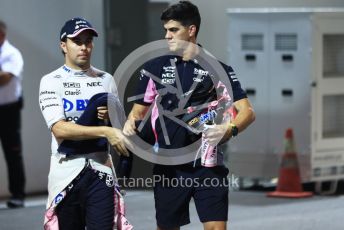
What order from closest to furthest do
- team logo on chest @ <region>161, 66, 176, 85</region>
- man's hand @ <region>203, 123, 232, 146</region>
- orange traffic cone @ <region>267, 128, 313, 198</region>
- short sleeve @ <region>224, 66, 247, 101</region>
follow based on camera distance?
man's hand @ <region>203, 123, 232, 146</region> → team logo on chest @ <region>161, 66, 176, 85</region> → short sleeve @ <region>224, 66, 247, 101</region> → orange traffic cone @ <region>267, 128, 313, 198</region>

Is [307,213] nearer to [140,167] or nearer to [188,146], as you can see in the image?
[140,167]

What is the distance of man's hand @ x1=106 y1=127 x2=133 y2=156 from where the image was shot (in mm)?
5992

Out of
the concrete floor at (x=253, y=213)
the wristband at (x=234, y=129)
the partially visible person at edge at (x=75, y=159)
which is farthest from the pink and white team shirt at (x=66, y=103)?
the concrete floor at (x=253, y=213)

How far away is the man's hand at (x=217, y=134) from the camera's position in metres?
6.53

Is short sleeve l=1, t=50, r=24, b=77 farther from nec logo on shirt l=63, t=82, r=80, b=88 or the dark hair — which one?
nec logo on shirt l=63, t=82, r=80, b=88

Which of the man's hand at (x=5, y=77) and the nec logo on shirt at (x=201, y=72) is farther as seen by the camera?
the man's hand at (x=5, y=77)

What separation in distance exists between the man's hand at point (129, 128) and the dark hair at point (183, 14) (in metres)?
0.81

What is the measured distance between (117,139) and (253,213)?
216 inches

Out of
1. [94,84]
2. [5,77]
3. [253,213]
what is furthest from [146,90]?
[5,77]

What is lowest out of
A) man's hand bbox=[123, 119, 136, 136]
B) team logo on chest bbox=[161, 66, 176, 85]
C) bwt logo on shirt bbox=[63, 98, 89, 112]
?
man's hand bbox=[123, 119, 136, 136]

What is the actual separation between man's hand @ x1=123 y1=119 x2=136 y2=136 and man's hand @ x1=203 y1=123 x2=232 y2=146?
536mm

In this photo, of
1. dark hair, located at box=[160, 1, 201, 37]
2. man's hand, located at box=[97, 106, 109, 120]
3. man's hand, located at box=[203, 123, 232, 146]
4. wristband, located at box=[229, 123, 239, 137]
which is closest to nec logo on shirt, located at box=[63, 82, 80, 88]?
man's hand, located at box=[97, 106, 109, 120]

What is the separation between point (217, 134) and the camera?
21.5ft

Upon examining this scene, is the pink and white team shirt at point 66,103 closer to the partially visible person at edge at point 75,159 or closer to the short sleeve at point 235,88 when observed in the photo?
the partially visible person at edge at point 75,159
